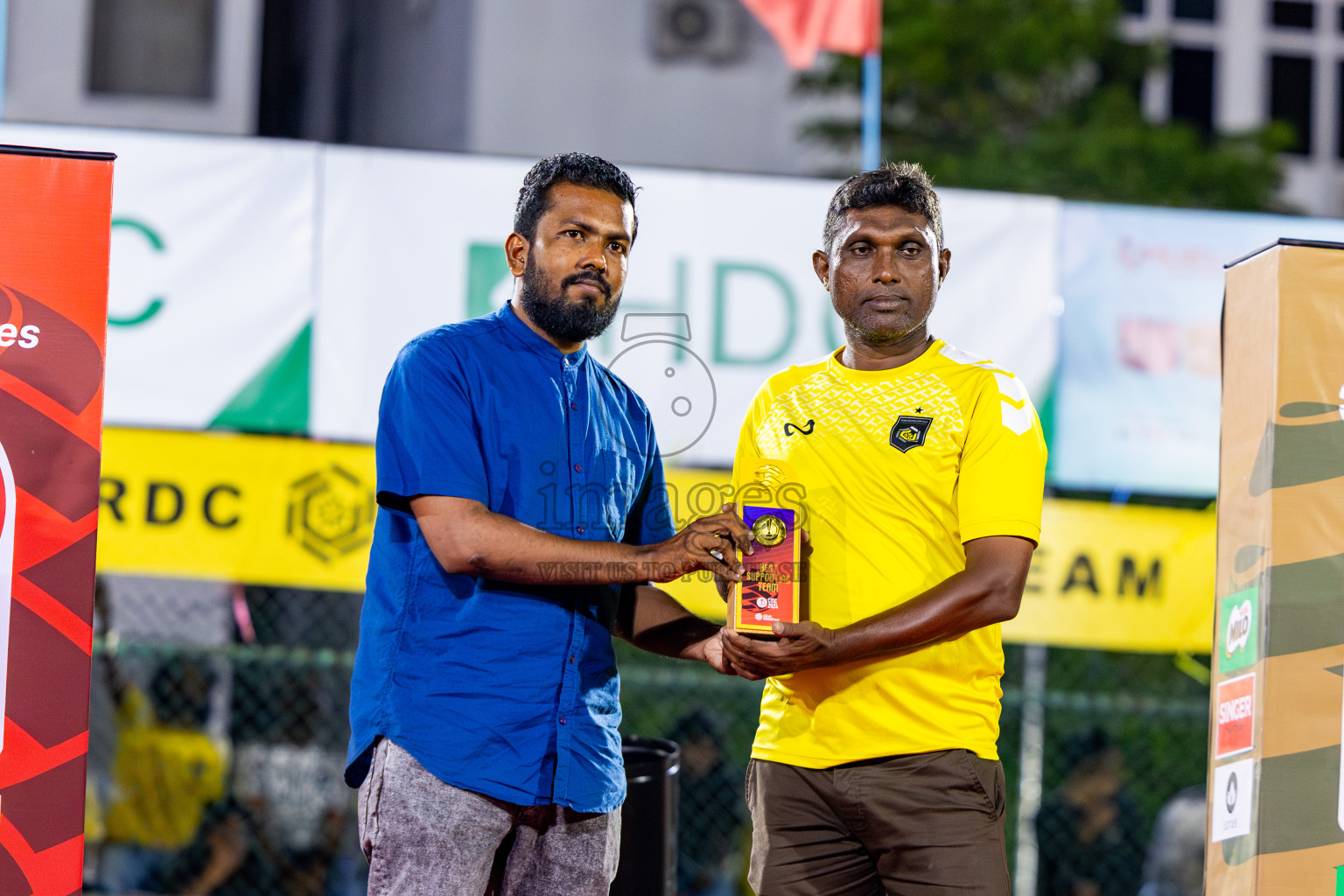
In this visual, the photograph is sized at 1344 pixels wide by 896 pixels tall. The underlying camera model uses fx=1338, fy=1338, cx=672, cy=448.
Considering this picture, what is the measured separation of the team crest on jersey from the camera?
2.93m

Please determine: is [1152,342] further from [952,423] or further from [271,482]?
[271,482]

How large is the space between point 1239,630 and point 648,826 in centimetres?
165

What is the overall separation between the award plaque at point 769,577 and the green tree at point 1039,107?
1025 centimetres

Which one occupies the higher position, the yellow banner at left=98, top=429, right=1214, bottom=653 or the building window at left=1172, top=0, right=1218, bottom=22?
the building window at left=1172, top=0, right=1218, bottom=22

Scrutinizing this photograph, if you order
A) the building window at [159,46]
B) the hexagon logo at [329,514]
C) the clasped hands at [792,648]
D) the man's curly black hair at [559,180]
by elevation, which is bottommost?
the clasped hands at [792,648]

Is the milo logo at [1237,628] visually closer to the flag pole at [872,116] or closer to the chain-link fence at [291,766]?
the chain-link fence at [291,766]

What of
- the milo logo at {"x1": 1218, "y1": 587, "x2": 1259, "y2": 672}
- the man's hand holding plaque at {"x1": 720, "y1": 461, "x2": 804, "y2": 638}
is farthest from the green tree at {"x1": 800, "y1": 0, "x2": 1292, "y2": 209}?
the man's hand holding plaque at {"x1": 720, "y1": 461, "x2": 804, "y2": 638}

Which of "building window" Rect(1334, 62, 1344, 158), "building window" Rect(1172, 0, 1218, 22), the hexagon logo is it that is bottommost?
the hexagon logo

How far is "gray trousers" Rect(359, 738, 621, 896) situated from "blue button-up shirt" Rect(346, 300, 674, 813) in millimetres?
41

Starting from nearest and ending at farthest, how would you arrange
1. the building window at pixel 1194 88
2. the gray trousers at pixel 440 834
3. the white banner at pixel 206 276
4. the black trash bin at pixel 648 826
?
1. the gray trousers at pixel 440 834
2. the black trash bin at pixel 648 826
3. the white banner at pixel 206 276
4. the building window at pixel 1194 88

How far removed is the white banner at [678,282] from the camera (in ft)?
17.8

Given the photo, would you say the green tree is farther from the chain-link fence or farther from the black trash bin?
the black trash bin

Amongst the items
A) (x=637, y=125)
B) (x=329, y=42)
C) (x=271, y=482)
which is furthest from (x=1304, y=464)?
(x=637, y=125)

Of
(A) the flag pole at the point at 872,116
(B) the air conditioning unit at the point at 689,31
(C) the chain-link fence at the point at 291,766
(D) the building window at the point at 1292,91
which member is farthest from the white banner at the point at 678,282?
(D) the building window at the point at 1292,91
